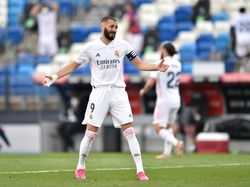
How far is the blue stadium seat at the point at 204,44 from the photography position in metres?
26.2

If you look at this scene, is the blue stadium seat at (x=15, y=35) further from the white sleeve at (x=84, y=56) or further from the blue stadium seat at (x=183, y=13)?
the white sleeve at (x=84, y=56)

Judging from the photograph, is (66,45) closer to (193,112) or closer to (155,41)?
(155,41)

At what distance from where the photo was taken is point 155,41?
1073 inches

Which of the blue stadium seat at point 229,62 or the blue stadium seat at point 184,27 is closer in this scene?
the blue stadium seat at point 229,62

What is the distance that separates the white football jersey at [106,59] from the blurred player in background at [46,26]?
15.8m

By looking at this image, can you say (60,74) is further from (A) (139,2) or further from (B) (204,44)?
(A) (139,2)

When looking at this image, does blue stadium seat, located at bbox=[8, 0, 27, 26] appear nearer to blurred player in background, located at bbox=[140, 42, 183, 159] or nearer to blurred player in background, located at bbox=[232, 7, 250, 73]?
blurred player in background, located at bbox=[232, 7, 250, 73]

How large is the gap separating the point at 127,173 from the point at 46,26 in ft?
52.6

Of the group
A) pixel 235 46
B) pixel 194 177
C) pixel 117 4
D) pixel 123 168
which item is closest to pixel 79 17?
pixel 117 4

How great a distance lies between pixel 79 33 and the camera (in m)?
28.9

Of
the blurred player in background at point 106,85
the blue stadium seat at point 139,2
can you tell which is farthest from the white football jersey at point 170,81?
the blue stadium seat at point 139,2

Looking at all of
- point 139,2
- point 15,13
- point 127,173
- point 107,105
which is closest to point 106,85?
point 107,105

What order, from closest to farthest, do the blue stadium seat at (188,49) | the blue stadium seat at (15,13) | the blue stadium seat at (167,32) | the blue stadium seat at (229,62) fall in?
1. the blue stadium seat at (229,62)
2. the blue stadium seat at (188,49)
3. the blue stadium seat at (167,32)
4. the blue stadium seat at (15,13)

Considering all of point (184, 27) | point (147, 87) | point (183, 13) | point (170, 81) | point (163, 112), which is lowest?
point (163, 112)
